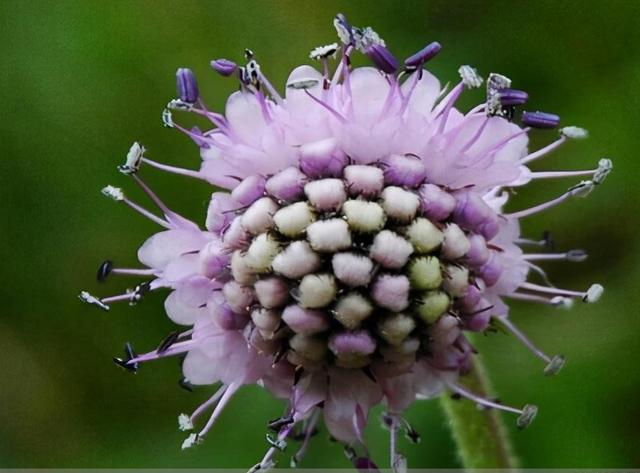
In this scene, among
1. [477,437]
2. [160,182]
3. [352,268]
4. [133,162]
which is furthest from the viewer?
[160,182]

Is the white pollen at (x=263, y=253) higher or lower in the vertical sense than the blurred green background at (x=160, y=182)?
higher

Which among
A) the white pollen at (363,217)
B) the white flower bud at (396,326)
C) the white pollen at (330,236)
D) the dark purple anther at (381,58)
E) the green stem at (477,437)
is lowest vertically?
the green stem at (477,437)

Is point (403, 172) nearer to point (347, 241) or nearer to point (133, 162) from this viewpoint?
point (347, 241)

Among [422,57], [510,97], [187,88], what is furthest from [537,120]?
[187,88]

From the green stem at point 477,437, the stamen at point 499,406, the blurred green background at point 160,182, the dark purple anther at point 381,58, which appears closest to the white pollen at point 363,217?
the dark purple anther at point 381,58

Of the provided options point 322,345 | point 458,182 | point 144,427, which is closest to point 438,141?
point 458,182

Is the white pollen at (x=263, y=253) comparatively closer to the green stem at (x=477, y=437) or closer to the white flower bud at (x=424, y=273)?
the white flower bud at (x=424, y=273)
